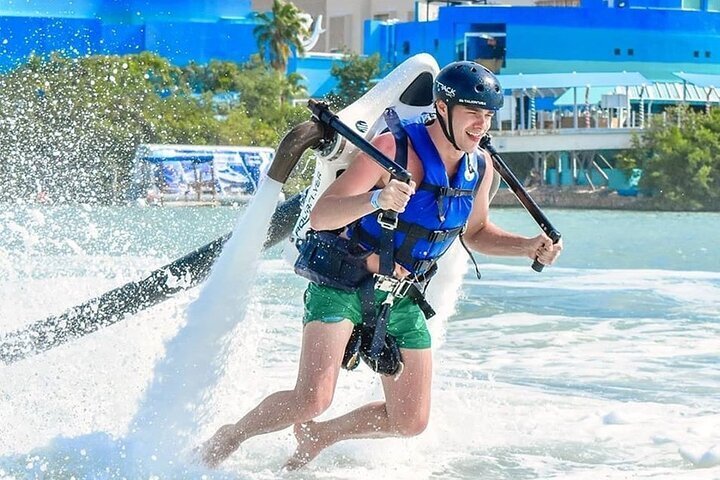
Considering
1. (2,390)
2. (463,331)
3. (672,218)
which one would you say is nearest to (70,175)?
(672,218)

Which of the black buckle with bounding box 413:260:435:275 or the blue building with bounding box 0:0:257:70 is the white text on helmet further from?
the blue building with bounding box 0:0:257:70

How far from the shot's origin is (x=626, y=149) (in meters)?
59.3

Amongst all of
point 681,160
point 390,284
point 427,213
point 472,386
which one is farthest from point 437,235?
point 681,160

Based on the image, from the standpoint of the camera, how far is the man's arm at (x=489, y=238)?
5020 millimetres

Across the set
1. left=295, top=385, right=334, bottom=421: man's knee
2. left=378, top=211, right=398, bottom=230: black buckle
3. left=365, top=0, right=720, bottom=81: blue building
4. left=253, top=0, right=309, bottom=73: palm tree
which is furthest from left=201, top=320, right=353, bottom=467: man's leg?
left=365, top=0, right=720, bottom=81: blue building

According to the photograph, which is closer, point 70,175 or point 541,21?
point 70,175

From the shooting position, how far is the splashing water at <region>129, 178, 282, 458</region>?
5219 mm

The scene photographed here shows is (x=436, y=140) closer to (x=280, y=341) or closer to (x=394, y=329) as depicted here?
(x=394, y=329)

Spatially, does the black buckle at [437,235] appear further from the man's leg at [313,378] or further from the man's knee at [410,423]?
the man's knee at [410,423]

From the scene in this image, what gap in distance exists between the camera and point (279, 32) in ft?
201

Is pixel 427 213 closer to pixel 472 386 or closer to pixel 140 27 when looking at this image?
pixel 472 386

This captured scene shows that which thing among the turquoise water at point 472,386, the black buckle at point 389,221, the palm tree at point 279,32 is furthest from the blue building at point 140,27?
the black buckle at point 389,221

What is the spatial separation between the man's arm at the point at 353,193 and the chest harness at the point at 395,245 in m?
0.07

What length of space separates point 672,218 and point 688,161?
724 centimetres
